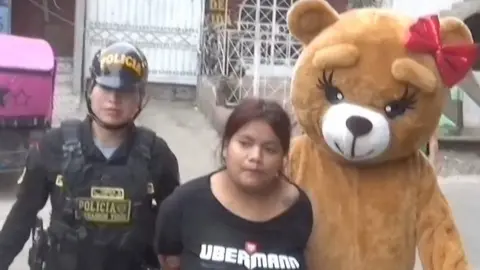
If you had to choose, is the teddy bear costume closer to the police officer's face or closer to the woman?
the woman

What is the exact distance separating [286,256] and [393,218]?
0.61m

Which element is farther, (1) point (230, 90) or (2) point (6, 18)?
(2) point (6, 18)

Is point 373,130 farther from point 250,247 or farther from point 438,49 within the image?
point 250,247

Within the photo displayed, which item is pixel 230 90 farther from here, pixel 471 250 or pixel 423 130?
pixel 423 130

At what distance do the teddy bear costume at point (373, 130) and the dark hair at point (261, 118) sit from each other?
35 centimetres

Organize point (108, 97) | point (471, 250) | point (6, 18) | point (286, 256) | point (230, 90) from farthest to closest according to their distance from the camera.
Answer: point (6, 18) < point (230, 90) < point (471, 250) < point (108, 97) < point (286, 256)

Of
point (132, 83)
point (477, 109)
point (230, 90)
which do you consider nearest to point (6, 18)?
point (230, 90)

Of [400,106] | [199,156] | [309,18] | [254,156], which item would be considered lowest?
[199,156]

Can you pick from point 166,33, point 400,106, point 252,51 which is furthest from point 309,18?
point 166,33

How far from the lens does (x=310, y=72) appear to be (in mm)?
3000

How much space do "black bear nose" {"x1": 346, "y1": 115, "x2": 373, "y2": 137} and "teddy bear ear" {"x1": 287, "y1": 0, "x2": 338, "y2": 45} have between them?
1.27ft

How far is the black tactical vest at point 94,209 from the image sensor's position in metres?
2.88

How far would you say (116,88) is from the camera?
9.46ft

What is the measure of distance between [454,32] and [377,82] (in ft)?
1.20
